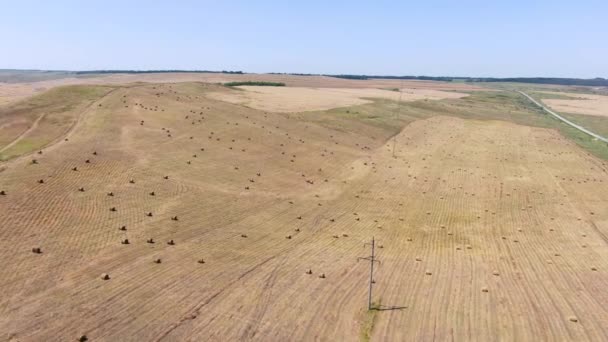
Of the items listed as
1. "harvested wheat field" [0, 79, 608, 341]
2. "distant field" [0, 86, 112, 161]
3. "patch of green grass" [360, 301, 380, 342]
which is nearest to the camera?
"patch of green grass" [360, 301, 380, 342]

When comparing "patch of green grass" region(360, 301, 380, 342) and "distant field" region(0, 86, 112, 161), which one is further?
"distant field" region(0, 86, 112, 161)

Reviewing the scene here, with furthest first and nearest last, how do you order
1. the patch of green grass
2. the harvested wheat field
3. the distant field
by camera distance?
the distant field < the harvested wheat field < the patch of green grass

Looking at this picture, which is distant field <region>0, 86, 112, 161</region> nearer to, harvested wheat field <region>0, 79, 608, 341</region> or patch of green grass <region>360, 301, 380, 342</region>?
harvested wheat field <region>0, 79, 608, 341</region>

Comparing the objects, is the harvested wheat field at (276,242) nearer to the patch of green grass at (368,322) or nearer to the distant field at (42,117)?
the patch of green grass at (368,322)

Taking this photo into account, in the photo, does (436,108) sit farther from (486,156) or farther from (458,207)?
(458,207)

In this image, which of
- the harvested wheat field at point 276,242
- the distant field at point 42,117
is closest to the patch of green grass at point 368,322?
the harvested wheat field at point 276,242

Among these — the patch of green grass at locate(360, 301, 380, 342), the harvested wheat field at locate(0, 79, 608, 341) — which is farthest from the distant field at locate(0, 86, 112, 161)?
the patch of green grass at locate(360, 301, 380, 342)

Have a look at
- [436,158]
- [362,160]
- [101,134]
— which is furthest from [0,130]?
[436,158]

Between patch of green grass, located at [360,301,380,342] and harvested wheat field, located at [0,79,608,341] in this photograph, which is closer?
patch of green grass, located at [360,301,380,342]

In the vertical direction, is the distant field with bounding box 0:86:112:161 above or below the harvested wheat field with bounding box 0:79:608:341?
above

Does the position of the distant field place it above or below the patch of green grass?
above
